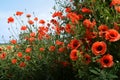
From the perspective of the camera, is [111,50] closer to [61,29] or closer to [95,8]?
[95,8]

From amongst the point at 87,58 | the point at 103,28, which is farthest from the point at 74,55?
the point at 103,28

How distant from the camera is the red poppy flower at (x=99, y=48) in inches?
190

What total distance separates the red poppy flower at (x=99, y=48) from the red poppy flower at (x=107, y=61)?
7 cm

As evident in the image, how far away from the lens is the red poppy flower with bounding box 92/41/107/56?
4.84m

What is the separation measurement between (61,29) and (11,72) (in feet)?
4.09

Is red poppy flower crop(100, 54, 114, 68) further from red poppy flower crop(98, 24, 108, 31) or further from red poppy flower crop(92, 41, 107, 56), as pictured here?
red poppy flower crop(98, 24, 108, 31)

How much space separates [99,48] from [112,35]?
0.22 m

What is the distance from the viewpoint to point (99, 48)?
194 inches

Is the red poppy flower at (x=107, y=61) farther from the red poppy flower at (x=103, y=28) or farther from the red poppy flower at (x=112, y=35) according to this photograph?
the red poppy flower at (x=103, y=28)

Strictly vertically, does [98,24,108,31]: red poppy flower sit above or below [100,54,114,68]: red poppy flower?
above

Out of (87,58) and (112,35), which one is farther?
(87,58)

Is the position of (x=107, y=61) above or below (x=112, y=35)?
below

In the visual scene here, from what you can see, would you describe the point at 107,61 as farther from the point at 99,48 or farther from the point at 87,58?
the point at 87,58

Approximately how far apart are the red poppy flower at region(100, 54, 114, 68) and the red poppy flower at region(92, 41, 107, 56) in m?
0.07
